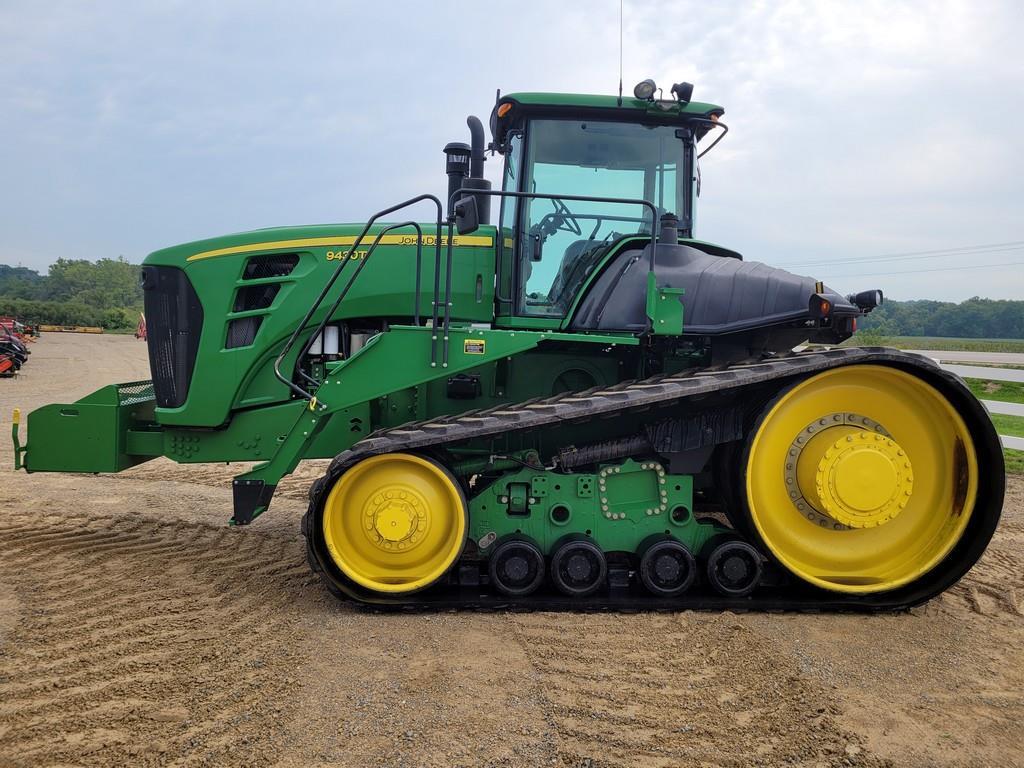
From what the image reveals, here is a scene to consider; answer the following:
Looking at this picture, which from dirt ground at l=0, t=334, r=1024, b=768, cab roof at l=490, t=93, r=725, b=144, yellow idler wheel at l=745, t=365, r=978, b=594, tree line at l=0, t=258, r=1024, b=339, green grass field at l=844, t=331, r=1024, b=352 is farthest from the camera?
tree line at l=0, t=258, r=1024, b=339

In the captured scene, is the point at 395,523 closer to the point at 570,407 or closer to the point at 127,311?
the point at 570,407

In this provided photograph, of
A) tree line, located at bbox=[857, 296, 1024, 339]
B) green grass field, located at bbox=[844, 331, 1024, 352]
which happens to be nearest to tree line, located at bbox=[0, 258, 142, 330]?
green grass field, located at bbox=[844, 331, 1024, 352]

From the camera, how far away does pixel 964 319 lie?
61969mm

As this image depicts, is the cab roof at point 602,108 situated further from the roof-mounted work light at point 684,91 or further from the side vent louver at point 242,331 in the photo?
the side vent louver at point 242,331

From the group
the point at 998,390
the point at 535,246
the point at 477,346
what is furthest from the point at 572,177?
the point at 998,390

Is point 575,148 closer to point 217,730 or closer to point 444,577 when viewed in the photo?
point 444,577

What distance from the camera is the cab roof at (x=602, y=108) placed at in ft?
14.5

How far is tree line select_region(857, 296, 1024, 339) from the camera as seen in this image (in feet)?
195

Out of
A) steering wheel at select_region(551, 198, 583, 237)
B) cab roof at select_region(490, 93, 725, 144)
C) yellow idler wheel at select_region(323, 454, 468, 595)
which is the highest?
cab roof at select_region(490, 93, 725, 144)

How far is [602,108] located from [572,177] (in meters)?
0.47

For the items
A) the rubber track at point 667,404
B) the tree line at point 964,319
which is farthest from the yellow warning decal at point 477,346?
the tree line at point 964,319

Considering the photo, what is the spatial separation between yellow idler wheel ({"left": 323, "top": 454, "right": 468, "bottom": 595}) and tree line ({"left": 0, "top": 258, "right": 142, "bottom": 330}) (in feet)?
188

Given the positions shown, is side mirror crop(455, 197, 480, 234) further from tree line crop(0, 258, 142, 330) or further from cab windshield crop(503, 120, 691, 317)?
tree line crop(0, 258, 142, 330)

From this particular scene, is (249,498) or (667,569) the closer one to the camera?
(667,569)
